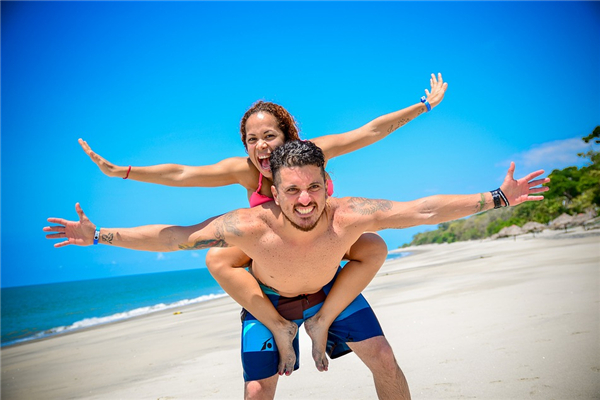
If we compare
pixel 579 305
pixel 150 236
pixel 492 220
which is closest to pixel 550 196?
pixel 492 220

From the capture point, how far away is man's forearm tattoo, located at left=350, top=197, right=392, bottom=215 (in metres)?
3.59

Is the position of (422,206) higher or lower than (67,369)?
higher

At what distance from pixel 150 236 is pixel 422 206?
2067 mm

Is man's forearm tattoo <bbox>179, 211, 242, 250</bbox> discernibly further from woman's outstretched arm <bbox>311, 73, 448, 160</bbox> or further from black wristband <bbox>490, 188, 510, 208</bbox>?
black wristband <bbox>490, 188, 510, 208</bbox>

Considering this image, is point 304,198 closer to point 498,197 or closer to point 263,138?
point 263,138

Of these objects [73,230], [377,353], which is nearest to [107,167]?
[73,230]

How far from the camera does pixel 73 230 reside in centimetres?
335

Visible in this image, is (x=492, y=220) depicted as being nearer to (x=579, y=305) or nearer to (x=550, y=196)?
(x=550, y=196)

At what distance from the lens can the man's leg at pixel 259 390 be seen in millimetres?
3615

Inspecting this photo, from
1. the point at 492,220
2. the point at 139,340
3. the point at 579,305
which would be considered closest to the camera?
the point at 579,305

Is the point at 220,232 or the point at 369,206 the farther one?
the point at 369,206

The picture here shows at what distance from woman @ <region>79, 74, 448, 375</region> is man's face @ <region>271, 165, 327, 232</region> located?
627 millimetres

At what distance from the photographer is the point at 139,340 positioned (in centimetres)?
1194

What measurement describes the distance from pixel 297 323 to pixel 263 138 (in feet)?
5.43
